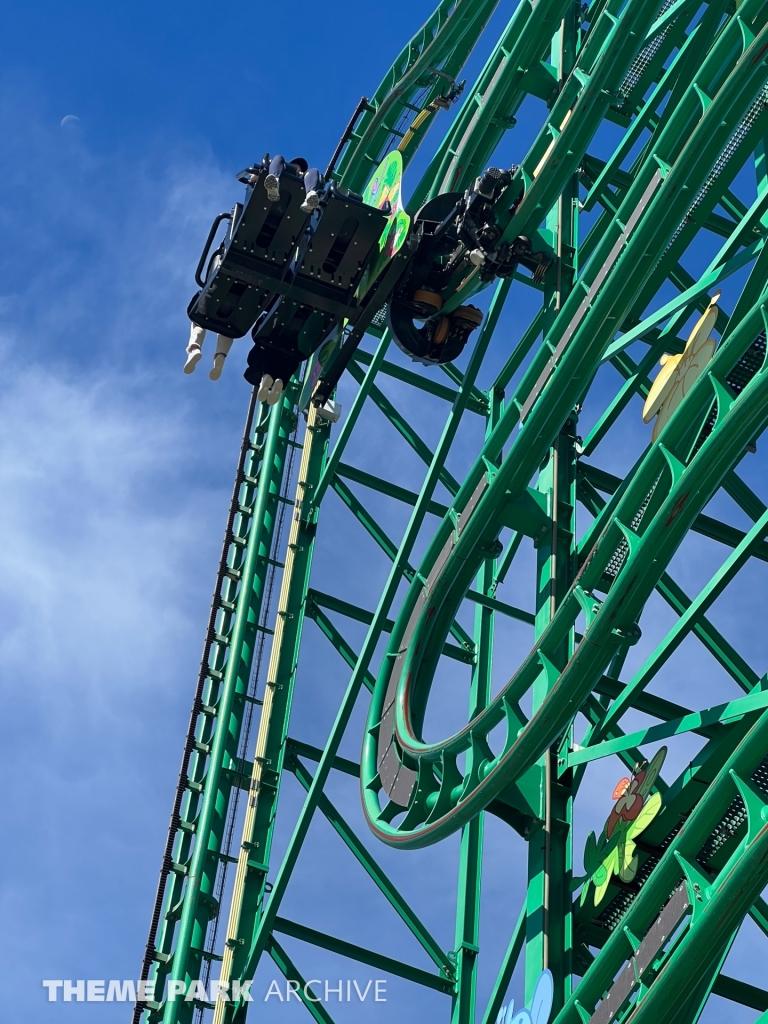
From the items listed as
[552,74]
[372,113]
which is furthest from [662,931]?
[372,113]

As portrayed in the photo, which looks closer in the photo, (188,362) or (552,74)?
(188,362)

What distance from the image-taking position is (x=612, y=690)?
1377 cm

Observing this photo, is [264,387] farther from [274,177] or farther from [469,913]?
[469,913]

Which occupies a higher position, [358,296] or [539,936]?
[358,296]

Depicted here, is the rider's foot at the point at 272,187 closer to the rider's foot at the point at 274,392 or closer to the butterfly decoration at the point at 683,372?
the rider's foot at the point at 274,392

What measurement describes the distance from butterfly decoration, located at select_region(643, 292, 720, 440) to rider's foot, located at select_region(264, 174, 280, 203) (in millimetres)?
4198

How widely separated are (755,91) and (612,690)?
16.1 ft

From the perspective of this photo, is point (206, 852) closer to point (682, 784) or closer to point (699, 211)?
point (682, 784)

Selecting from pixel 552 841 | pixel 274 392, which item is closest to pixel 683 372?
pixel 552 841

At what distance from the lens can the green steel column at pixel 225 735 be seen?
16062 mm

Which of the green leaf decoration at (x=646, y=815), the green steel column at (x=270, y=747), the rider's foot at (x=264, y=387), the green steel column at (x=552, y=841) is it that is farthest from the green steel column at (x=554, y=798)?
the green steel column at (x=270, y=747)

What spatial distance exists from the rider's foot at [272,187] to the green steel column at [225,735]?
492 cm

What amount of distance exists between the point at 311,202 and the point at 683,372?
→ 408cm

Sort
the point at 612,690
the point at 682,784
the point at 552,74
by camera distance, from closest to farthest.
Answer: the point at 682,784 < the point at 612,690 < the point at 552,74
